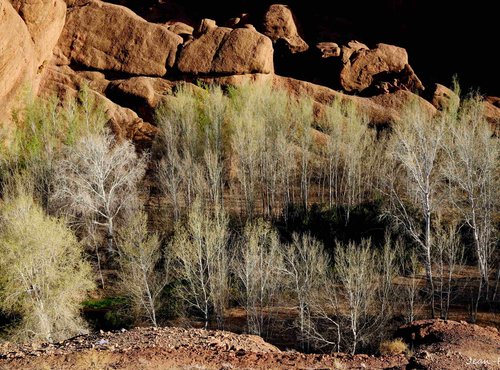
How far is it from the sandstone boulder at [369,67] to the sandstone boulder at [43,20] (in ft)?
91.8

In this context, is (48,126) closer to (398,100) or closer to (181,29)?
(181,29)

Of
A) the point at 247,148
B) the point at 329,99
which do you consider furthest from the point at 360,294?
the point at 329,99

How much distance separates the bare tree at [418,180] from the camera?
2319 centimetres

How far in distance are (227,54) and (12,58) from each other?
62.0ft

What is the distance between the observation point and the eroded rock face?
47.8 m

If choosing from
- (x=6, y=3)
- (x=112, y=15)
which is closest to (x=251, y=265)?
(x=6, y=3)

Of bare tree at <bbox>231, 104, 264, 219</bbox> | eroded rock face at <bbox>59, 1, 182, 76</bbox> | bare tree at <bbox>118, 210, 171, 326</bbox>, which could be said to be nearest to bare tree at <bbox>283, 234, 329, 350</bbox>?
bare tree at <bbox>118, 210, 171, 326</bbox>

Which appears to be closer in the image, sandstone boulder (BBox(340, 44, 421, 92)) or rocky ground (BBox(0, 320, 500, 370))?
rocky ground (BBox(0, 320, 500, 370))

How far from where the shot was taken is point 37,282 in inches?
909

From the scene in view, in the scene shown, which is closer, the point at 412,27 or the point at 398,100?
the point at 398,100

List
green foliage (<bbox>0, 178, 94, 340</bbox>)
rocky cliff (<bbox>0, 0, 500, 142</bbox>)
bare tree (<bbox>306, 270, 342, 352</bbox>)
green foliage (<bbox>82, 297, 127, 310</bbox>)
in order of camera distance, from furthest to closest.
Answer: rocky cliff (<bbox>0, 0, 500, 142</bbox>)
green foliage (<bbox>82, 297, 127, 310</bbox>)
bare tree (<bbox>306, 270, 342, 352</bbox>)
green foliage (<bbox>0, 178, 94, 340</bbox>)

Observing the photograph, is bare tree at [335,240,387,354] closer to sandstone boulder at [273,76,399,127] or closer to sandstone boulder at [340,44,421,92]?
sandstone boulder at [273,76,399,127]

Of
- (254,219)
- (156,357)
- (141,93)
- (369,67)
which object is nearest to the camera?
(156,357)

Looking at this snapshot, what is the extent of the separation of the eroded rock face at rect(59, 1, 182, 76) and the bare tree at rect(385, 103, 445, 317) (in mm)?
24565
